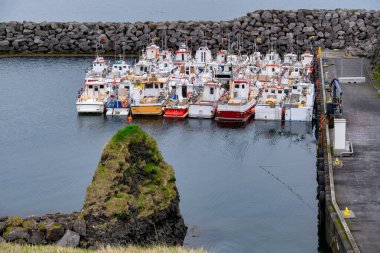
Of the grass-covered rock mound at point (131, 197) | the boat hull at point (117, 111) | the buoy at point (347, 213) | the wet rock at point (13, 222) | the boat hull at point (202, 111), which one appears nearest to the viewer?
the grass-covered rock mound at point (131, 197)

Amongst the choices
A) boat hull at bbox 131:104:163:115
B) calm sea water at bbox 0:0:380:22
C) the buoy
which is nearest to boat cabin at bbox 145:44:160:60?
boat hull at bbox 131:104:163:115

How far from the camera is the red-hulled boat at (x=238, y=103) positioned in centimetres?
4928

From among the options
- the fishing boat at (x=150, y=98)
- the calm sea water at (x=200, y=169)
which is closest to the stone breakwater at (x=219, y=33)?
the calm sea water at (x=200, y=169)

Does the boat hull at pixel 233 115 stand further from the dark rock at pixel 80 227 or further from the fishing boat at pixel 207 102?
the dark rock at pixel 80 227

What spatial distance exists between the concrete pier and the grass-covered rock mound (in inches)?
232

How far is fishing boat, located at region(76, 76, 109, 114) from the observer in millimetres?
51594

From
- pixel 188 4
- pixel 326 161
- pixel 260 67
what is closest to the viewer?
pixel 326 161

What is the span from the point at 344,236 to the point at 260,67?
1375 inches

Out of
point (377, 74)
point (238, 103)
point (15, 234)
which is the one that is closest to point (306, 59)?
point (377, 74)

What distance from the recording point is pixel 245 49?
70.4m

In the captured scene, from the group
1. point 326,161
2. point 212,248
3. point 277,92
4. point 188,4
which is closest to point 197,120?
point 277,92

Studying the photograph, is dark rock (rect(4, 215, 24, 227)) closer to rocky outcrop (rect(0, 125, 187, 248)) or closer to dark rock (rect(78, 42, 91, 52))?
rocky outcrop (rect(0, 125, 187, 248))

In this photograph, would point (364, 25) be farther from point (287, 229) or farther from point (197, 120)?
point (287, 229)

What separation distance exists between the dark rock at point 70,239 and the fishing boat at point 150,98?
26060 mm
